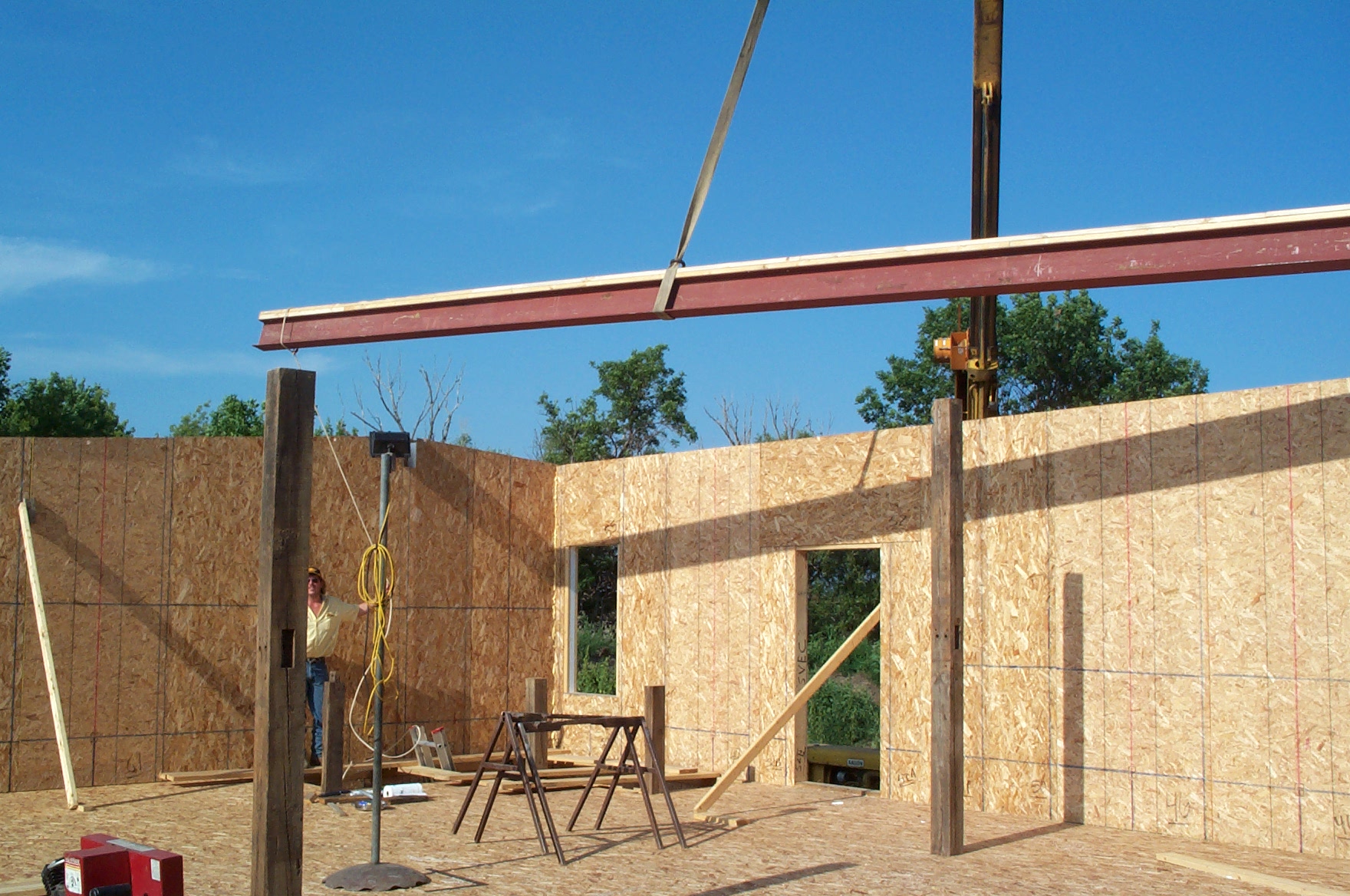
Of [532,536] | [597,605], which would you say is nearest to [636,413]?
[597,605]

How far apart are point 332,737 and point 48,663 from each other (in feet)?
7.37

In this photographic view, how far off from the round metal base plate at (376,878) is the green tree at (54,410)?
79.0 ft

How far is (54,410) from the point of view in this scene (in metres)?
28.8

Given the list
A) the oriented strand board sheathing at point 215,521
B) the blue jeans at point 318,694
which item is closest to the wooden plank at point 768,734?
the blue jeans at point 318,694

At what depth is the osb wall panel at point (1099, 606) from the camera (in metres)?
8.34

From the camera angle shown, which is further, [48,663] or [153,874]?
[48,663]

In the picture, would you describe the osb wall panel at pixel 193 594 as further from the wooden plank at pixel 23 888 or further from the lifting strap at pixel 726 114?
the lifting strap at pixel 726 114

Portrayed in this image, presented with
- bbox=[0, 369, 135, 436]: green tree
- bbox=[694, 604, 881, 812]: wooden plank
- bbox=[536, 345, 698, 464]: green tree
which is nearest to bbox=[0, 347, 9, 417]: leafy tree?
bbox=[0, 369, 135, 436]: green tree

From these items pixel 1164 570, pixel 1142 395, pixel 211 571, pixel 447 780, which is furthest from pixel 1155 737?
pixel 1142 395

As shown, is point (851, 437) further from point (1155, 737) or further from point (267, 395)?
point (267, 395)

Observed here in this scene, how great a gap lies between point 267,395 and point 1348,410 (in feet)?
22.8

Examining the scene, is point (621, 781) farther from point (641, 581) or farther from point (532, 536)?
point (532, 536)

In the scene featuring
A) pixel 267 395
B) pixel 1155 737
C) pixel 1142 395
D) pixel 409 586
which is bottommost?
pixel 1155 737

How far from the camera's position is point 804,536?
11.3 metres
